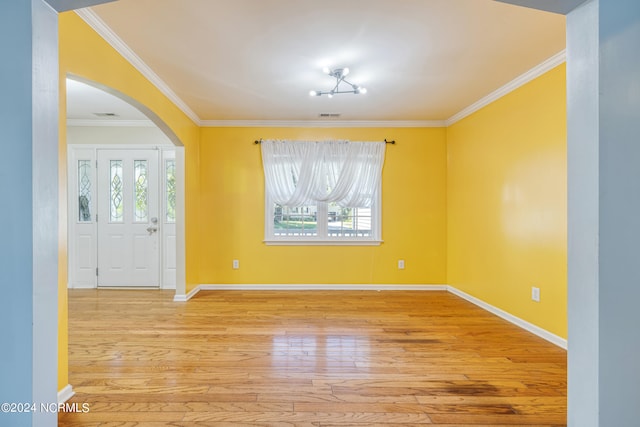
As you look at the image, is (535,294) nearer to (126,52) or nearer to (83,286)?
(126,52)

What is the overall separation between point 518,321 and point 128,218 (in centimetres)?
535

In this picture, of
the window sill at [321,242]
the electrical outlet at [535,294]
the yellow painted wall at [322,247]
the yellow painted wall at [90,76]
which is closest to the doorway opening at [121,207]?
the yellow painted wall at [322,247]

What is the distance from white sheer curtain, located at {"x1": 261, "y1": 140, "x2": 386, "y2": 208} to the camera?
438cm

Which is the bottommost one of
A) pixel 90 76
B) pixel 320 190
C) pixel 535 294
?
pixel 535 294

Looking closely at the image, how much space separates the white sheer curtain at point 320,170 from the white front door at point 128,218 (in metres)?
1.85

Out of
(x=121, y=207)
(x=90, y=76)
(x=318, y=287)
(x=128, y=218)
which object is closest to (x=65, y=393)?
(x=90, y=76)

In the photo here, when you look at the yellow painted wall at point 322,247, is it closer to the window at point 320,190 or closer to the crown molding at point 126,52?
the window at point 320,190

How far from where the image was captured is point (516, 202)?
3.14 metres

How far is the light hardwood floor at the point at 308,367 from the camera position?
1.74m

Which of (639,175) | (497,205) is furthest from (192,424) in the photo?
(497,205)

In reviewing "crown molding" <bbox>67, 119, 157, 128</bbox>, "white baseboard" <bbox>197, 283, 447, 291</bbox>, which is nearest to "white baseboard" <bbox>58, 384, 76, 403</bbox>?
"white baseboard" <bbox>197, 283, 447, 291</bbox>

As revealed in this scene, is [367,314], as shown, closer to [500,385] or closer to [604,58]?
[500,385]

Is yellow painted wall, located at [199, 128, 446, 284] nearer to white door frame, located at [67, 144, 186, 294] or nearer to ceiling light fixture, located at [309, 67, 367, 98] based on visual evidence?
white door frame, located at [67, 144, 186, 294]

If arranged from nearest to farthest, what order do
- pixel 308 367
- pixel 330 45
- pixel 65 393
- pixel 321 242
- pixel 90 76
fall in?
pixel 65 393
pixel 90 76
pixel 308 367
pixel 330 45
pixel 321 242
